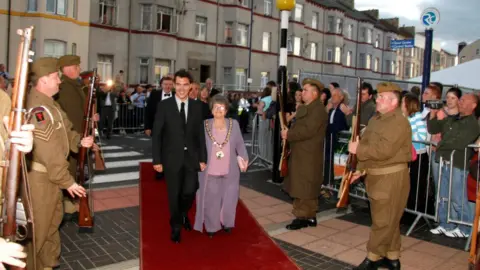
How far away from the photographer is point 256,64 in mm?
37000

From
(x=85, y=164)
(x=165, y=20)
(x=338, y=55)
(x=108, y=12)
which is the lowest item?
(x=85, y=164)

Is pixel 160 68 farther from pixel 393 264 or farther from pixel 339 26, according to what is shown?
pixel 393 264

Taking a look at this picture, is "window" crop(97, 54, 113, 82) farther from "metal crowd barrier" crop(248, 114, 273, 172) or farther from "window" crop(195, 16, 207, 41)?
"metal crowd barrier" crop(248, 114, 273, 172)

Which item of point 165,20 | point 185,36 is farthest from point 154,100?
point 185,36

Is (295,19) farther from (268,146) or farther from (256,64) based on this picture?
(268,146)

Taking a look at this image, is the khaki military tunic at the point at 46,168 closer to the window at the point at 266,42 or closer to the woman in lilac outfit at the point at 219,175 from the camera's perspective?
the woman in lilac outfit at the point at 219,175

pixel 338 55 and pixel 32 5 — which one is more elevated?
pixel 338 55

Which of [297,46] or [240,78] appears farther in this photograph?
[297,46]

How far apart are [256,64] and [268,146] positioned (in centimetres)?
2665

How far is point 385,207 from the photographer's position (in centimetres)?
488

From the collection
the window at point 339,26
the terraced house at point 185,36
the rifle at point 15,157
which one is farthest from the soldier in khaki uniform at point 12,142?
the window at point 339,26

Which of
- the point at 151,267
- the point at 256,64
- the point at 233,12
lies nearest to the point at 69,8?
the point at 233,12

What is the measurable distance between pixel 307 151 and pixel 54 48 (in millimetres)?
20689

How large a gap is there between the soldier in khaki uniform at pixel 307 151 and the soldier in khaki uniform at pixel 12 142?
4.31 m
